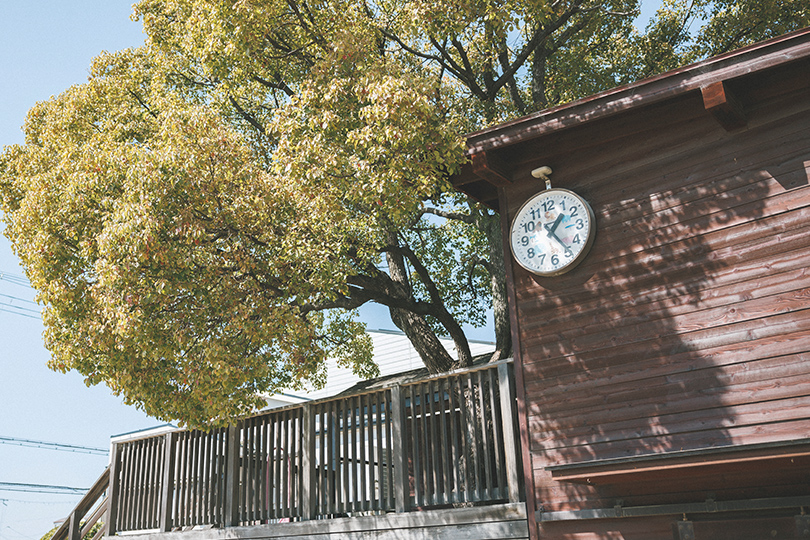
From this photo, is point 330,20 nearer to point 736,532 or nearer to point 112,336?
point 112,336

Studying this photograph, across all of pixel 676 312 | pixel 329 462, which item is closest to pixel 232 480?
pixel 329 462

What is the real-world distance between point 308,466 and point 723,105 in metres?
5.98

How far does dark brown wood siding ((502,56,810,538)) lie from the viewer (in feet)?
17.7

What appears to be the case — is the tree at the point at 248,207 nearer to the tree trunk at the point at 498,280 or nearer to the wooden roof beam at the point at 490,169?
the tree trunk at the point at 498,280

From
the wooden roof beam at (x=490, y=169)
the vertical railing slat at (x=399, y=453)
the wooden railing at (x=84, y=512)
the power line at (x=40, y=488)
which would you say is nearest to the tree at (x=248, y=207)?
the wooden roof beam at (x=490, y=169)

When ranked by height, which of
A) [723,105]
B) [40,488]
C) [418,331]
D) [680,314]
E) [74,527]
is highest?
[723,105]

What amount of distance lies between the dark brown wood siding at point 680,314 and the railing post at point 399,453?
1.61 m

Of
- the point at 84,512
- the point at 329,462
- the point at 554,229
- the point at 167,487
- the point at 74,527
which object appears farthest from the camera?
the point at 84,512

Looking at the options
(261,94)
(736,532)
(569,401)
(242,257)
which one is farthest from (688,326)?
(261,94)

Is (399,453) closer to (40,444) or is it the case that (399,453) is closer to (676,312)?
(676,312)

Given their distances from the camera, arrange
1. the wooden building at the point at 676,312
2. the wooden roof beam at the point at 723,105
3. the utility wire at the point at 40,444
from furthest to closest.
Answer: the utility wire at the point at 40,444 → the wooden roof beam at the point at 723,105 → the wooden building at the point at 676,312

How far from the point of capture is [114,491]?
10.6 meters

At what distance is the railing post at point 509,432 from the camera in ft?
21.6

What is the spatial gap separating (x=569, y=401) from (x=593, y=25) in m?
7.81
